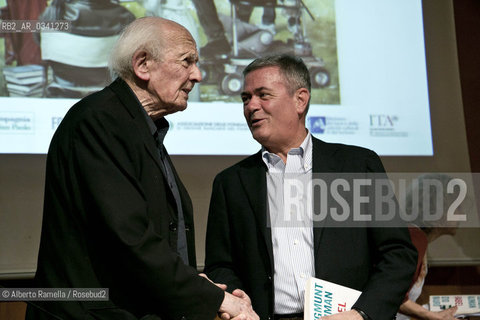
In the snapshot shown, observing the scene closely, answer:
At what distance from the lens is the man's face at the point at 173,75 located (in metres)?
1.96

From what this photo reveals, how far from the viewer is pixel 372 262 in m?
2.30

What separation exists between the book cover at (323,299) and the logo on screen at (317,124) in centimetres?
187

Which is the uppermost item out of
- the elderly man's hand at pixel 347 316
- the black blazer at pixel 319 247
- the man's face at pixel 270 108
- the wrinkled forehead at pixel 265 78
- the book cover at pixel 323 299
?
the wrinkled forehead at pixel 265 78

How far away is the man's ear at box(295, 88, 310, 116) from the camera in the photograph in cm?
Result: 258

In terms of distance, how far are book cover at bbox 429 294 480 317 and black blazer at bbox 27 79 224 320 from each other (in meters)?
2.79

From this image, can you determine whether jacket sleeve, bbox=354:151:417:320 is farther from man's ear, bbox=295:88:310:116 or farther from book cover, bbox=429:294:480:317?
book cover, bbox=429:294:480:317

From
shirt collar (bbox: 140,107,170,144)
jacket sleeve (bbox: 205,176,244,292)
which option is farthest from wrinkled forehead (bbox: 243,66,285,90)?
shirt collar (bbox: 140,107,170,144)

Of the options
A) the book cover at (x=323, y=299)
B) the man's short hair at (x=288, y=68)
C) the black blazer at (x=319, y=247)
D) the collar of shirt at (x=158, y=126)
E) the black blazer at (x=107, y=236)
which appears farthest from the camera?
the man's short hair at (x=288, y=68)

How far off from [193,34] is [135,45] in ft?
6.04

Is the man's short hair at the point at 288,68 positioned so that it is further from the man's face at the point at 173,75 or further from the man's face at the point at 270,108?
the man's face at the point at 173,75

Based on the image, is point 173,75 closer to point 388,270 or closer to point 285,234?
point 285,234

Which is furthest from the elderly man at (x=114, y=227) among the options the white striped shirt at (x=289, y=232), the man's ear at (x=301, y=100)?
the man's ear at (x=301, y=100)

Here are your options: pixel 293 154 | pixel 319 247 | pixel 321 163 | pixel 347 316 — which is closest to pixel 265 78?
pixel 293 154

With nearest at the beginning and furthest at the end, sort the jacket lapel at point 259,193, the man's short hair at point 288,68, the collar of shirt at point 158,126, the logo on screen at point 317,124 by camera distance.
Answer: the collar of shirt at point 158,126
the jacket lapel at point 259,193
the man's short hair at point 288,68
the logo on screen at point 317,124
